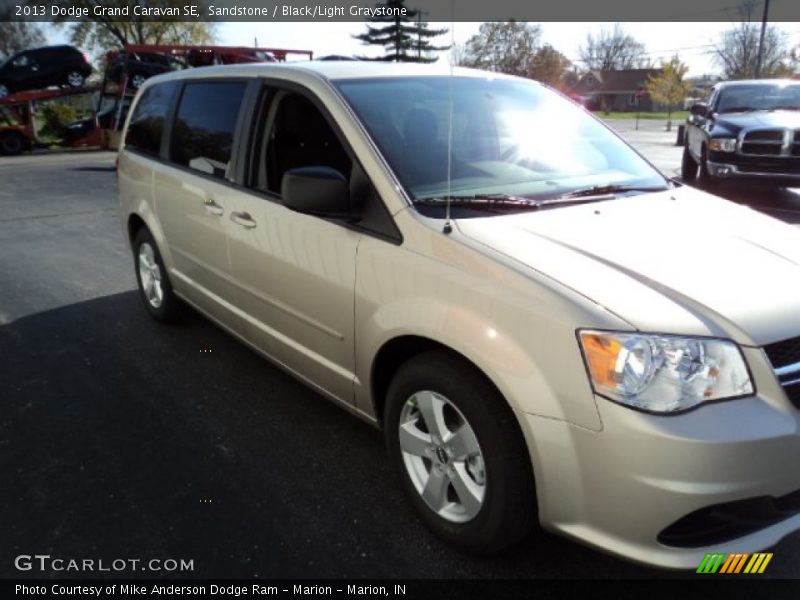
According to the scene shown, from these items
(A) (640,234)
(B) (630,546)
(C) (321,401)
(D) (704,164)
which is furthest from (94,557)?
(D) (704,164)

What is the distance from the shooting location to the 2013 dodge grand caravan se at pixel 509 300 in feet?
6.20

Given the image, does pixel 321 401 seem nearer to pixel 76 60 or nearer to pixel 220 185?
pixel 220 185

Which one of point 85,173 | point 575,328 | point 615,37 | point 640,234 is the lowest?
point 85,173

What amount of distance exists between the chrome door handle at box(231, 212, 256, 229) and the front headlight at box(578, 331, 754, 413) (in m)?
1.93

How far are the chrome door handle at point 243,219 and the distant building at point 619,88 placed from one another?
8220cm

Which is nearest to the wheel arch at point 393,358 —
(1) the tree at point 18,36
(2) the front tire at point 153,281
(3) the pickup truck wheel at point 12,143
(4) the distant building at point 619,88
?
(2) the front tire at point 153,281

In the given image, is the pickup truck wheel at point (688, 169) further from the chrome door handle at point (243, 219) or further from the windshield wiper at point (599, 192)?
the chrome door handle at point (243, 219)

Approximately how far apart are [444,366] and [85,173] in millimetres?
15068

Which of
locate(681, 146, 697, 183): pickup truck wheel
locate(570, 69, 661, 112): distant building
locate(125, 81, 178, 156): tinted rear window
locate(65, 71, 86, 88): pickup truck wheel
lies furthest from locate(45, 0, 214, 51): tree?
locate(570, 69, 661, 112): distant building

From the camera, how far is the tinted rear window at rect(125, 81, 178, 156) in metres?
4.50

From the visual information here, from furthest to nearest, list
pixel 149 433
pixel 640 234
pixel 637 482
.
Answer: pixel 149 433, pixel 640 234, pixel 637 482

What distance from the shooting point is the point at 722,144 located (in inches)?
365

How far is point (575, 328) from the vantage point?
6.32 ft

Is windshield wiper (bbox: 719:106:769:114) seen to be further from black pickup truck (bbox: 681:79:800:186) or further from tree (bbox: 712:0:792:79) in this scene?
tree (bbox: 712:0:792:79)
